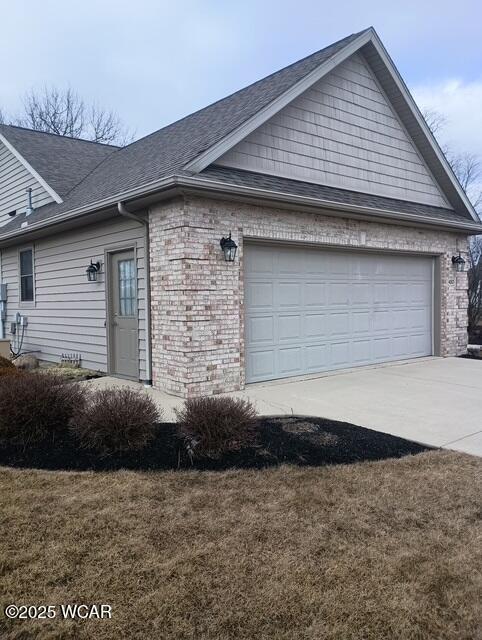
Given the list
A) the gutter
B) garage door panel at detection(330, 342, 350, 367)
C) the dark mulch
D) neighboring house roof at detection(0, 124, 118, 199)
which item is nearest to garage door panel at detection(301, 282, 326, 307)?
garage door panel at detection(330, 342, 350, 367)

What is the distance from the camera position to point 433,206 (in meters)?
11.6

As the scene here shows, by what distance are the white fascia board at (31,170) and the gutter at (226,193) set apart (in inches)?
46.3

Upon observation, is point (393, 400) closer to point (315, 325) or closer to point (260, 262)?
point (315, 325)

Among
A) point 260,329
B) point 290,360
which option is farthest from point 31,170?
point 290,360

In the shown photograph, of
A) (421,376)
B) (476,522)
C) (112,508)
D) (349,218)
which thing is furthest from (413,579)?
(349,218)

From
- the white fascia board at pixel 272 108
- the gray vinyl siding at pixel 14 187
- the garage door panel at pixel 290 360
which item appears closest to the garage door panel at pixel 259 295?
the garage door panel at pixel 290 360

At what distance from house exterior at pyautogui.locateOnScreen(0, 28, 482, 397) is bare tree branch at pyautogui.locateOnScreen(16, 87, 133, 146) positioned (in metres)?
19.5

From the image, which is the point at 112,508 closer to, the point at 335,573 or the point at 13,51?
the point at 335,573

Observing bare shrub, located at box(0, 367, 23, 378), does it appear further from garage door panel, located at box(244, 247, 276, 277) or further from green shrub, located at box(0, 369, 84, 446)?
garage door panel, located at box(244, 247, 276, 277)

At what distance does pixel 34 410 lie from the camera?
5.20 meters

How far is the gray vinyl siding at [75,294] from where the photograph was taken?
8.30 metres

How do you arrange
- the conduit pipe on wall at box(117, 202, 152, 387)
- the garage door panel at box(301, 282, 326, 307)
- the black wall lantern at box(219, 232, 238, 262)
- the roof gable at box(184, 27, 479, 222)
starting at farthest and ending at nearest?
the garage door panel at box(301, 282, 326, 307)
the conduit pipe on wall at box(117, 202, 152, 387)
the roof gable at box(184, 27, 479, 222)
the black wall lantern at box(219, 232, 238, 262)

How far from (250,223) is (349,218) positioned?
242cm

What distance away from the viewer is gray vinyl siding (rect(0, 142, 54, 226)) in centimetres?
1268
